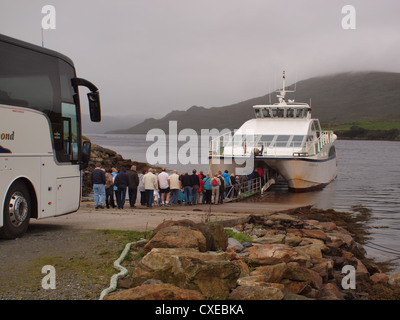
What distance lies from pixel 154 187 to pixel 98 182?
259 centimetres

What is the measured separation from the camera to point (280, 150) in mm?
29125

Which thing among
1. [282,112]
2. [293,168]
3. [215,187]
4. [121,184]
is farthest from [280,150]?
[121,184]

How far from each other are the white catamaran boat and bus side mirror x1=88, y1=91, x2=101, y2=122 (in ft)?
56.2

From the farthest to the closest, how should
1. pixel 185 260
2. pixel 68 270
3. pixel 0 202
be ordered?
pixel 0 202 → pixel 68 270 → pixel 185 260

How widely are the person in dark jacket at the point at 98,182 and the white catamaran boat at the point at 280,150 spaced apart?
39.2 feet

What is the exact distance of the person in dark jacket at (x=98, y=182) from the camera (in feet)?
54.4

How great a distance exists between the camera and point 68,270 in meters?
7.09

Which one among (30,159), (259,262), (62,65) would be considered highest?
(62,65)

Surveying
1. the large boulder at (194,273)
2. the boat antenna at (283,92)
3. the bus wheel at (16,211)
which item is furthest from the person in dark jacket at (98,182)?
the boat antenna at (283,92)

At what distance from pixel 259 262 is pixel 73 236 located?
3.70 meters

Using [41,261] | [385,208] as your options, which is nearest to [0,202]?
[41,261]

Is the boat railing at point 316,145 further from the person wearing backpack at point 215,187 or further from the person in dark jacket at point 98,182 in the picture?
the person in dark jacket at point 98,182

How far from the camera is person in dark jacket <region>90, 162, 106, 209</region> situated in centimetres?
1659
